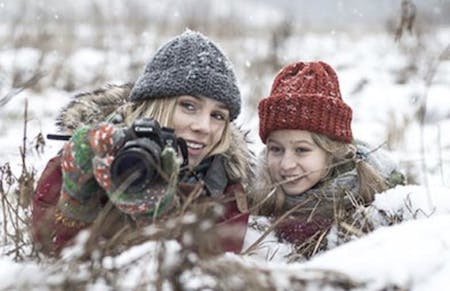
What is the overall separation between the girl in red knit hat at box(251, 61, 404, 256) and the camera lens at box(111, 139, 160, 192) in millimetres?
1004

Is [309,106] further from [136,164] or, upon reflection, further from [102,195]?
[136,164]

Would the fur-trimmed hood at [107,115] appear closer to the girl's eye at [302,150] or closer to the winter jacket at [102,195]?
the winter jacket at [102,195]

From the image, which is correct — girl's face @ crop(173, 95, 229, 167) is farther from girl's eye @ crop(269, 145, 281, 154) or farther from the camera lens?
the camera lens

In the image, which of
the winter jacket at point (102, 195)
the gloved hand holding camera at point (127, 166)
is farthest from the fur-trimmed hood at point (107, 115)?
the gloved hand holding camera at point (127, 166)

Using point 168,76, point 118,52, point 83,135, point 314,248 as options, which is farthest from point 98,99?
point 118,52

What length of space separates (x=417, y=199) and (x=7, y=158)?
2.24 m

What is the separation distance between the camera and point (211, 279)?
1208mm

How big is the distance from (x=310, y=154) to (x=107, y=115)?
816mm

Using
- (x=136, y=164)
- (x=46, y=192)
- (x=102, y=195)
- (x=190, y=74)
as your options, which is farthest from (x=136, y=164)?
(x=190, y=74)

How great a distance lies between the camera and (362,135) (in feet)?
16.9

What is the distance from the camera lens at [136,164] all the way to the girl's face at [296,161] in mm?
1112

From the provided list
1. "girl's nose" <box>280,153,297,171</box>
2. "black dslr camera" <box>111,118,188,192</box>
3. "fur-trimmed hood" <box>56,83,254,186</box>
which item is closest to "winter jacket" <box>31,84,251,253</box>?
"fur-trimmed hood" <box>56,83,254,186</box>

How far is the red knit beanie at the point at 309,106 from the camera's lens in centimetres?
263

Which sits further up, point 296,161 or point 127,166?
point 127,166
